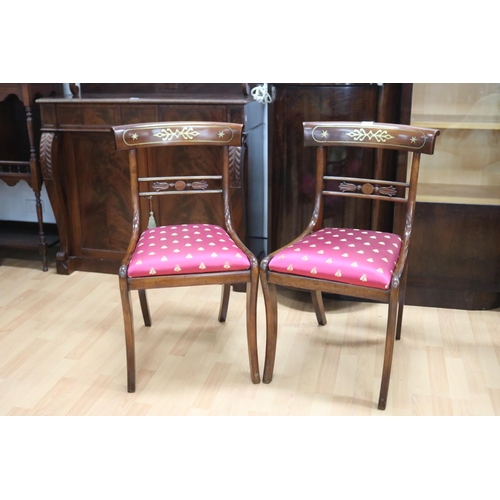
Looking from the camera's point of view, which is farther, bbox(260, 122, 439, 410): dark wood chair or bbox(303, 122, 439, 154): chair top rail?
bbox(303, 122, 439, 154): chair top rail

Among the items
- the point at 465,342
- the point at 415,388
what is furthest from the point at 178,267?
the point at 465,342

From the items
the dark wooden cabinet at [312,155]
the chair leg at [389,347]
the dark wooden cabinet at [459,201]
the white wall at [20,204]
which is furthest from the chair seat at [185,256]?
the white wall at [20,204]

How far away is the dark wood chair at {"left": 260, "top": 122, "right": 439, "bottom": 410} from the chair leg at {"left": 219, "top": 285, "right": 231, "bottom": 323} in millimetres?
447

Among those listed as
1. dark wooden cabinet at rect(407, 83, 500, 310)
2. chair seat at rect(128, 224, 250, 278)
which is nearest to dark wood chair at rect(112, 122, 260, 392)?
chair seat at rect(128, 224, 250, 278)

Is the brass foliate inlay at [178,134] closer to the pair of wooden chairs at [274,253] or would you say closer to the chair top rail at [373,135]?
the pair of wooden chairs at [274,253]

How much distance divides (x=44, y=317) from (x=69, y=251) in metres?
0.56

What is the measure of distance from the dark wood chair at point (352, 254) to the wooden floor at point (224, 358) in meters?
0.15

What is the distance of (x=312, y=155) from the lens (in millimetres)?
2498

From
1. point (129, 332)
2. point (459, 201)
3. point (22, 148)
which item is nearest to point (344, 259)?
point (129, 332)

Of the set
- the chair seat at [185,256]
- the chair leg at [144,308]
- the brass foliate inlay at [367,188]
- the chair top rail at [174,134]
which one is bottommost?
the chair leg at [144,308]

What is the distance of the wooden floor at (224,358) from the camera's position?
1943mm

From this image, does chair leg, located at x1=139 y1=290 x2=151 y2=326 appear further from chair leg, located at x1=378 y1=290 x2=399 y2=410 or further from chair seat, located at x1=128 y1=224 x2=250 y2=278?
chair leg, located at x1=378 y1=290 x2=399 y2=410

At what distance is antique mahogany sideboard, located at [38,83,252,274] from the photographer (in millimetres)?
2646

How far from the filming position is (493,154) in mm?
2500
